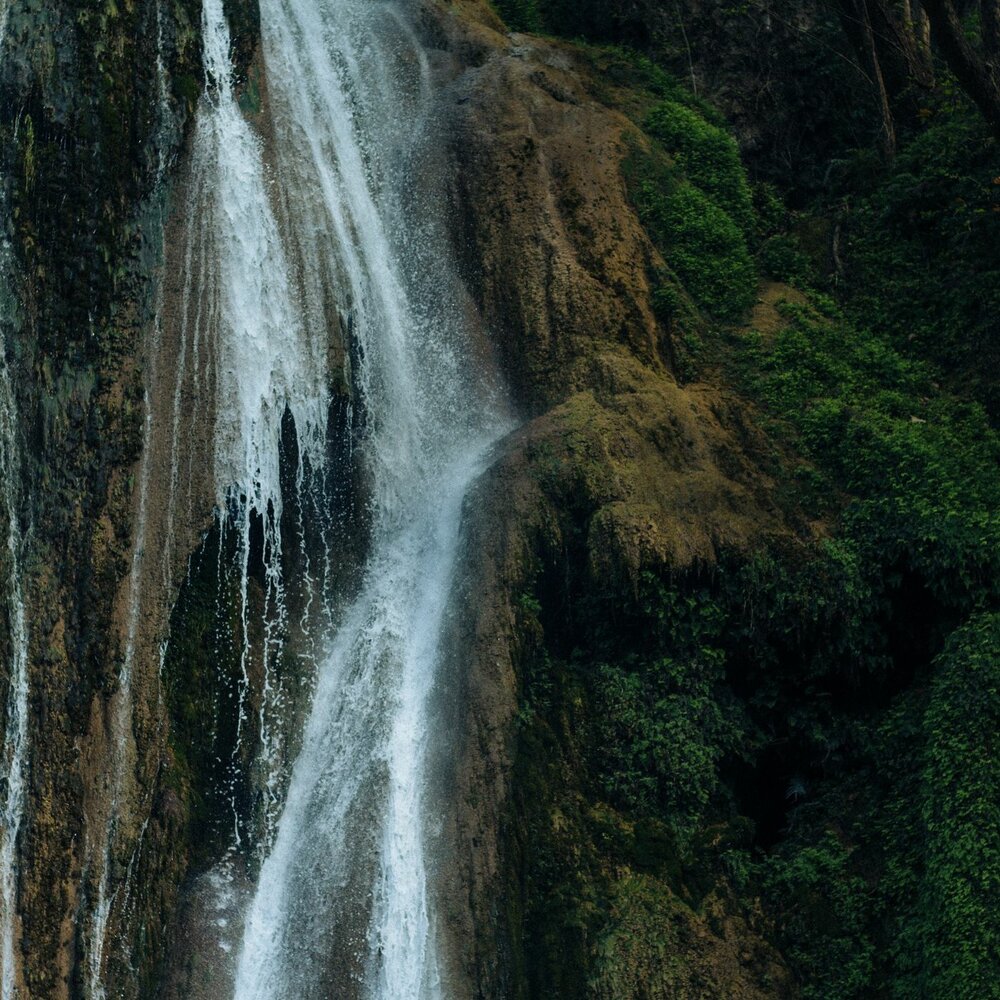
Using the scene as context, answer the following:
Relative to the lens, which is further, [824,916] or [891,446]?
A: [891,446]

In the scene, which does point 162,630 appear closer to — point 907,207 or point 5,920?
point 5,920

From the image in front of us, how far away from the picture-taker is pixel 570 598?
13609mm

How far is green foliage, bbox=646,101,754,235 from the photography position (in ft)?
57.0

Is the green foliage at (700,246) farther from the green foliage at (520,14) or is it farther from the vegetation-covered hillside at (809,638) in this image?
the green foliage at (520,14)

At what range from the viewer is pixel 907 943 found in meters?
11.8

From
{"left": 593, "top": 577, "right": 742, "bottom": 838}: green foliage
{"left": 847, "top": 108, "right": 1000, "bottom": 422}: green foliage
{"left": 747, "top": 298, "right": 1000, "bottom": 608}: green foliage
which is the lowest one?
{"left": 593, "top": 577, "right": 742, "bottom": 838}: green foliage

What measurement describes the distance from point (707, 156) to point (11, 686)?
420 inches

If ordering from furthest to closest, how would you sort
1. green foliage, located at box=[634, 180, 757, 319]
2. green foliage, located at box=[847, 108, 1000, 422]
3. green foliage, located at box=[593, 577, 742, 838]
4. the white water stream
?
green foliage, located at box=[634, 180, 757, 319] → green foliage, located at box=[847, 108, 1000, 422] → green foliage, located at box=[593, 577, 742, 838] → the white water stream

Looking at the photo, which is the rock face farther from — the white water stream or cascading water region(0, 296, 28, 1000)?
cascading water region(0, 296, 28, 1000)

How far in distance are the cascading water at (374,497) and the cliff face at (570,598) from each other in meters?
0.36

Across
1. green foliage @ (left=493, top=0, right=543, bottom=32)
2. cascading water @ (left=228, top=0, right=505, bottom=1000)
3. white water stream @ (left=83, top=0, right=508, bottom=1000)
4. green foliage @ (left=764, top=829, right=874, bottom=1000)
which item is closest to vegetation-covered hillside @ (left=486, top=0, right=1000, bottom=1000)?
green foliage @ (left=764, top=829, right=874, bottom=1000)

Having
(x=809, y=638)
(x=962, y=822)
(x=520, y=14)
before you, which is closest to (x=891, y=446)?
(x=809, y=638)

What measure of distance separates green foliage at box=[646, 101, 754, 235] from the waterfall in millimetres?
8426

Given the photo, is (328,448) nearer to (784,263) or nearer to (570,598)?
(570,598)
